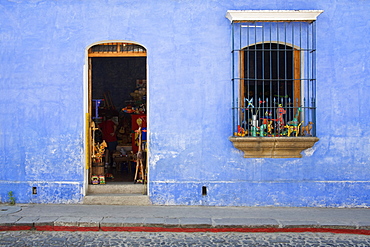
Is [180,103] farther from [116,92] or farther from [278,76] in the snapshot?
[116,92]

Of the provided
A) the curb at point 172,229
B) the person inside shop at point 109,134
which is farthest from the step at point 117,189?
the person inside shop at point 109,134

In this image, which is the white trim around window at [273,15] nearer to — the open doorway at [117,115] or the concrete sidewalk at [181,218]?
the open doorway at [117,115]

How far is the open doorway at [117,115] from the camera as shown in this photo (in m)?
7.84

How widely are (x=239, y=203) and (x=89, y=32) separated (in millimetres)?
4262

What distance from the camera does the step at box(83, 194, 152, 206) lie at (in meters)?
7.48

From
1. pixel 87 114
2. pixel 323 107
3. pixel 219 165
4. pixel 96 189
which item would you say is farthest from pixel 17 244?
pixel 323 107

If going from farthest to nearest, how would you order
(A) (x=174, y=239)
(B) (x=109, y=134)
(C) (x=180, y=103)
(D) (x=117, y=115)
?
(D) (x=117, y=115)
(B) (x=109, y=134)
(C) (x=180, y=103)
(A) (x=174, y=239)

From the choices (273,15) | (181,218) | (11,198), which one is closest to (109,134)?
(11,198)

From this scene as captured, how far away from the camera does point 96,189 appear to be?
7.82 m

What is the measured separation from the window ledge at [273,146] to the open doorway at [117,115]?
2202 mm

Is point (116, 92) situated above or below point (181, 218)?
above

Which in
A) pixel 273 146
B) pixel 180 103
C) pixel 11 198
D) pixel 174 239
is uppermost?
pixel 180 103

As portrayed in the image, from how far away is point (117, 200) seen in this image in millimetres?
7531

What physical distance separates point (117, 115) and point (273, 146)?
580cm
